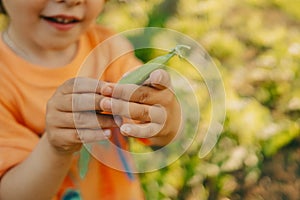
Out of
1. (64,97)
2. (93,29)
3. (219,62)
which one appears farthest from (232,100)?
(64,97)

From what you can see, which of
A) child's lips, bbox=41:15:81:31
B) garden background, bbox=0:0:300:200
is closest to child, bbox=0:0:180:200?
child's lips, bbox=41:15:81:31

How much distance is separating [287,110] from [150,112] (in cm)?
96

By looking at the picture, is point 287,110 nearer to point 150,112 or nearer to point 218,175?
point 218,175

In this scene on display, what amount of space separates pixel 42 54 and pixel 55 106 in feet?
0.63

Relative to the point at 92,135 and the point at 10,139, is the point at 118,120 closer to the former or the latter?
the point at 92,135

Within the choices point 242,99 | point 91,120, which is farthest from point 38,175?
point 242,99

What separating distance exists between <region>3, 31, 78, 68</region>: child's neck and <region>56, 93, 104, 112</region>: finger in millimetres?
190

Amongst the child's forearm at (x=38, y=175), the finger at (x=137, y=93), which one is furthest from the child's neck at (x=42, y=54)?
the finger at (x=137, y=93)

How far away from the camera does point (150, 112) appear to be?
0.84 m

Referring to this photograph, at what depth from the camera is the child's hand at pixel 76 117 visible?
32.7 inches

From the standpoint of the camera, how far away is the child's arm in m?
0.84

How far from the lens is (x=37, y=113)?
1.04 m

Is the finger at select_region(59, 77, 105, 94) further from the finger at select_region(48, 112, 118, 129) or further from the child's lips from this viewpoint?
the child's lips

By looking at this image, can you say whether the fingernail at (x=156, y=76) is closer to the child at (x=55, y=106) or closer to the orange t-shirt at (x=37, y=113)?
the child at (x=55, y=106)
